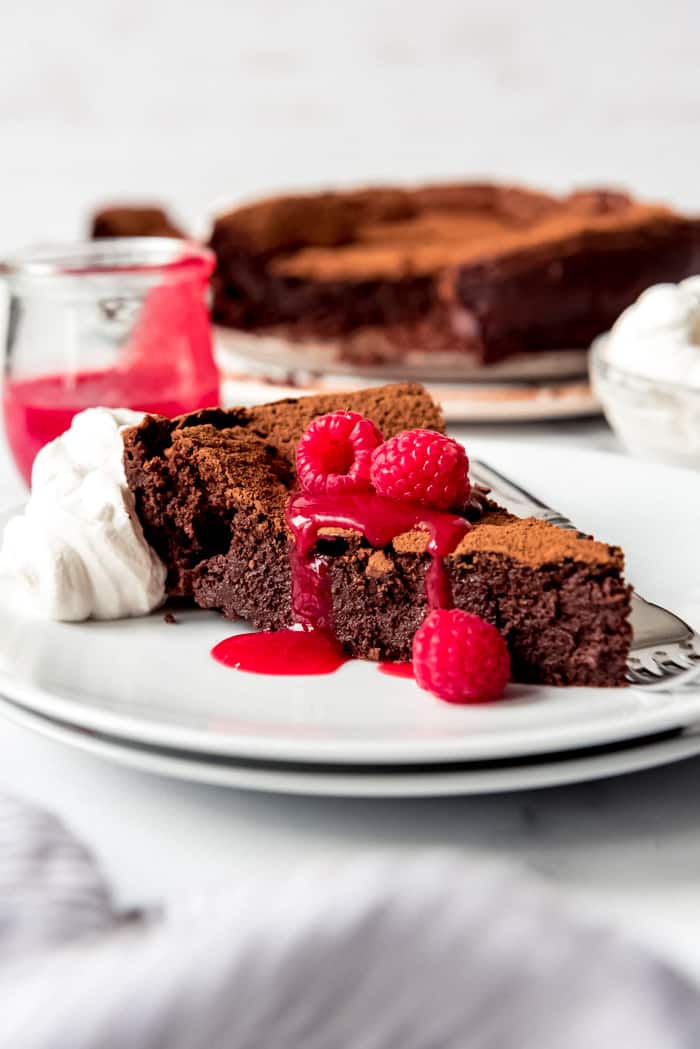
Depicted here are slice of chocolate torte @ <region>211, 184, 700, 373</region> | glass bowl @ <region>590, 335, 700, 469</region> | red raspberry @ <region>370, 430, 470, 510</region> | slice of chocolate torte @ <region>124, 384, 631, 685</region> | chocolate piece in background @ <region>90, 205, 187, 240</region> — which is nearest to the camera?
slice of chocolate torte @ <region>124, 384, 631, 685</region>

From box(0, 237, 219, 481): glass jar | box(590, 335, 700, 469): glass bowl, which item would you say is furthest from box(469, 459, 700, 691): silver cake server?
box(0, 237, 219, 481): glass jar

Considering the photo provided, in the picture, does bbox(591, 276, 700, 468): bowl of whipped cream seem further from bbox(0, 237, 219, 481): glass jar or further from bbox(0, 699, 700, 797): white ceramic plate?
bbox(0, 699, 700, 797): white ceramic plate

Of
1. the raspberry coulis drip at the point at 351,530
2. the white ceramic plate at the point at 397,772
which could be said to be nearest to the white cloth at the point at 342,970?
the white ceramic plate at the point at 397,772

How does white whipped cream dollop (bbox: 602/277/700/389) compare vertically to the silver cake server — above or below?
above

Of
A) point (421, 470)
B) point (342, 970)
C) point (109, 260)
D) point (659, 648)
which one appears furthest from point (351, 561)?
point (109, 260)

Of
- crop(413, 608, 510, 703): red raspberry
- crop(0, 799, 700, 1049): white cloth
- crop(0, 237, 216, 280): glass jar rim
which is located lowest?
crop(0, 799, 700, 1049): white cloth

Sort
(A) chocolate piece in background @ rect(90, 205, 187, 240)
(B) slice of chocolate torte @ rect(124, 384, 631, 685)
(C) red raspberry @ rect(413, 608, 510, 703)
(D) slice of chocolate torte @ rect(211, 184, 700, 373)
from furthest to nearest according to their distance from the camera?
(A) chocolate piece in background @ rect(90, 205, 187, 240) → (D) slice of chocolate torte @ rect(211, 184, 700, 373) → (B) slice of chocolate torte @ rect(124, 384, 631, 685) → (C) red raspberry @ rect(413, 608, 510, 703)
